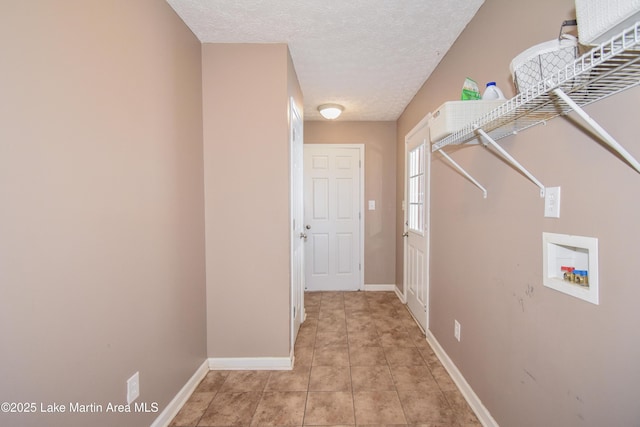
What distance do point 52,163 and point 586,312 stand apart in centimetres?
191

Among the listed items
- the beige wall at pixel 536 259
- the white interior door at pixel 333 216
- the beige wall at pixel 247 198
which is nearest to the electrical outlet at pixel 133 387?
the beige wall at pixel 247 198

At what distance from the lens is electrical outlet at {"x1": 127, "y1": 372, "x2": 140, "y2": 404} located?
1303 millimetres

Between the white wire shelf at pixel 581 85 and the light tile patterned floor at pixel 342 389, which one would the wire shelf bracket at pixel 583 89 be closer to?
the white wire shelf at pixel 581 85

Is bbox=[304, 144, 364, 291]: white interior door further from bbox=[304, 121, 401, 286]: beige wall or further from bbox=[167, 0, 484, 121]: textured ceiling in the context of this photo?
bbox=[167, 0, 484, 121]: textured ceiling

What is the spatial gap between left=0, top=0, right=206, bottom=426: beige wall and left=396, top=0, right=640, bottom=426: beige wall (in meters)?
1.81

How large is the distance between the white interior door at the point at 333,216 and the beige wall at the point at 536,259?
186cm

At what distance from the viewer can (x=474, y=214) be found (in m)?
1.72

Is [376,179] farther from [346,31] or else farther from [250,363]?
[250,363]

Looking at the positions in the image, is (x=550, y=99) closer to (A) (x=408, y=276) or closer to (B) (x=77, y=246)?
(B) (x=77, y=246)

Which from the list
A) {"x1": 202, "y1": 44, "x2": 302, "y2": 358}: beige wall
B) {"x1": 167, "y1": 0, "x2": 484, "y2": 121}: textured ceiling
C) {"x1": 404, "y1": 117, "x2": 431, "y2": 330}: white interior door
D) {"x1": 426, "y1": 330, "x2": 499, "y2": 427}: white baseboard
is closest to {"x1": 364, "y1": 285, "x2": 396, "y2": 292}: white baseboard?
{"x1": 404, "y1": 117, "x2": 431, "y2": 330}: white interior door

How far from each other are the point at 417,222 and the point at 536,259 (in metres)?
1.76

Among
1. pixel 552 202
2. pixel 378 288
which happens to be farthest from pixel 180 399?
pixel 378 288

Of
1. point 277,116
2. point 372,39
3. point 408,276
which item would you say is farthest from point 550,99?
point 408,276

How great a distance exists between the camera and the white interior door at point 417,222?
259cm
